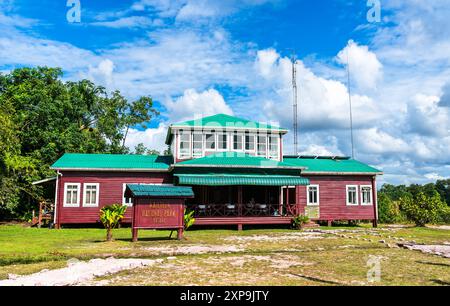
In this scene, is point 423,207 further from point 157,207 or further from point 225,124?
point 157,207

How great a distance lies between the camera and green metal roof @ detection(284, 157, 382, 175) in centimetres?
2597

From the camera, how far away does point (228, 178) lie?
22.0 meters

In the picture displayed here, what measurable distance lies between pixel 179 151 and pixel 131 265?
15.9m

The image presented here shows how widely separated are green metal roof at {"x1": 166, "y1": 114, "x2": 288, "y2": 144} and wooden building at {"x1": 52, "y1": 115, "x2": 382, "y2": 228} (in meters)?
0.06

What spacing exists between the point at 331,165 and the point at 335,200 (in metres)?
2.69

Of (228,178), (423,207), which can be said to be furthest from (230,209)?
(423,207)

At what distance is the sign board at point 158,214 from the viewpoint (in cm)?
1502

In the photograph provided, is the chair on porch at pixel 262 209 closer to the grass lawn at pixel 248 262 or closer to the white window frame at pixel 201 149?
the white window frame at pixel 201 149

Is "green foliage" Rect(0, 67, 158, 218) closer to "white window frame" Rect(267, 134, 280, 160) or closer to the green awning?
the green awning

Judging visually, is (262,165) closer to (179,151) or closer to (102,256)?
(179,151)

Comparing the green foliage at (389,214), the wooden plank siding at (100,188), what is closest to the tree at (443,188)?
the green foliage at (389,214)

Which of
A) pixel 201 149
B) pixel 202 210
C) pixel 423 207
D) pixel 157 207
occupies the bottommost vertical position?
pixel 202 210

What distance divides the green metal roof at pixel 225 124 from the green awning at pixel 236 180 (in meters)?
3.93
